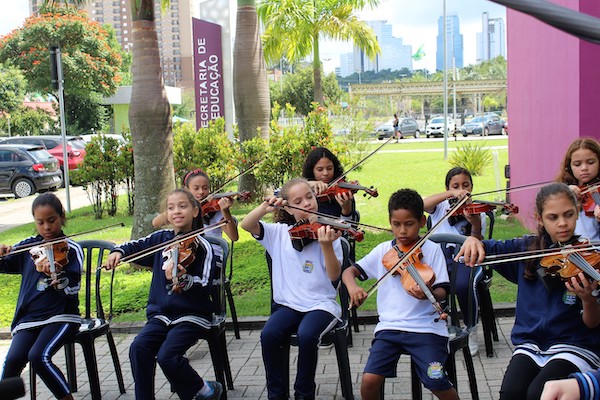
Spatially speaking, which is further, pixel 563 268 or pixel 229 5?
pixel 229 5

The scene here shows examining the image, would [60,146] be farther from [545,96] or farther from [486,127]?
[486,127]

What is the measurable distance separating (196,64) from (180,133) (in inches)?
172

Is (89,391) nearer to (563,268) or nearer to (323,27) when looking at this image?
(563,268)

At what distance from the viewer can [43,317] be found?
169 inches

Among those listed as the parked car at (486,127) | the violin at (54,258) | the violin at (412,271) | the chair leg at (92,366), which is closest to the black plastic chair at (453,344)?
the violin at (412,271)

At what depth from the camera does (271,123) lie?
11.9m

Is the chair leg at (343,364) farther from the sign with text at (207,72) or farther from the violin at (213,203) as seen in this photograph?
the sign with text at (207,72)

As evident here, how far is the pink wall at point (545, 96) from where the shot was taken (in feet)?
22.3

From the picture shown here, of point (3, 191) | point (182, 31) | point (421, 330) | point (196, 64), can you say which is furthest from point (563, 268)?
point (182, 31)

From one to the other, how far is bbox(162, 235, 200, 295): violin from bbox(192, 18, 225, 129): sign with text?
11834 millimetres

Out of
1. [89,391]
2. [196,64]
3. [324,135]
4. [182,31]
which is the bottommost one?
[89,391]

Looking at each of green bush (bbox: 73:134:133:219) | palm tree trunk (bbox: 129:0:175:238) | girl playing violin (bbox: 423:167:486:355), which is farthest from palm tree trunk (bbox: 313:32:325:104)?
girl playing violin (bbox: 423:167:486:355)

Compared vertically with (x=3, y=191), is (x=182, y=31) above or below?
above

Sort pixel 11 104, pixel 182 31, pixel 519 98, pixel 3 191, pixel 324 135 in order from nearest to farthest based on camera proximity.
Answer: pixel 519 98 < pixel 324 135 < pixel 3 191 < pixel 11 104 < pixel 182 31
